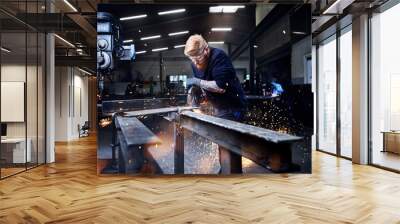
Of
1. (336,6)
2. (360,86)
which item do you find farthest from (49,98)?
(360,86)

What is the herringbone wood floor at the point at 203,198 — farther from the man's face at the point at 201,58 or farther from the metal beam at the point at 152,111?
the man's face at the point at 201,58

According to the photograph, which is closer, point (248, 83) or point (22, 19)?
point (248, 83)

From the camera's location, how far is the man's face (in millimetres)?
5922

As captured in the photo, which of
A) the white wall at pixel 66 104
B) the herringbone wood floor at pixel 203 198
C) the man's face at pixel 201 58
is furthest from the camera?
the white wall at pixel 66 104

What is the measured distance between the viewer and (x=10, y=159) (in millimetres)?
7039

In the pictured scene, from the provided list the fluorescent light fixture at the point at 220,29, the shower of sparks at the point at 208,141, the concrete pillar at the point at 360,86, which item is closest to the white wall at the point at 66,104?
the shower of sparks at the point at 208,141

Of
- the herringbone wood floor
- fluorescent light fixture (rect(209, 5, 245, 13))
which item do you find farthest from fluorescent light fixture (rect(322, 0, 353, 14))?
the herringbone wood floor

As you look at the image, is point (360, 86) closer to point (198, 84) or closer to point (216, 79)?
point (216, 79)

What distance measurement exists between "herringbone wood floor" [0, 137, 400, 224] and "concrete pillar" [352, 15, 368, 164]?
894 mm

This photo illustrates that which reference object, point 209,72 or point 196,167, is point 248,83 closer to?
point 209,72

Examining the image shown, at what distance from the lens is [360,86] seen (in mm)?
7523

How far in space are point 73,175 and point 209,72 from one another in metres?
3.11

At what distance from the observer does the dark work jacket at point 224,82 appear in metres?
5.81

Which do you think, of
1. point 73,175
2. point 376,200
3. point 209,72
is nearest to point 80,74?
point 73,175
